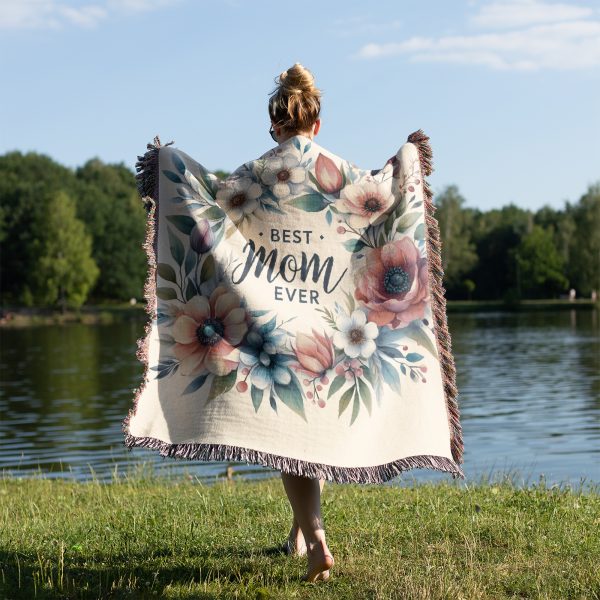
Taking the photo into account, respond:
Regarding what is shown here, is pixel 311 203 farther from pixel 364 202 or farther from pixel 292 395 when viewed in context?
pixel 292 395

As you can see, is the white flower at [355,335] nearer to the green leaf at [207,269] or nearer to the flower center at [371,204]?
the flower center at [371,204]

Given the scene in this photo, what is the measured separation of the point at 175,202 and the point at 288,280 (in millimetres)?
703

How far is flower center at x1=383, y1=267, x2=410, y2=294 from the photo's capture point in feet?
16.4

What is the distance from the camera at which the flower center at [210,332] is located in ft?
15.9

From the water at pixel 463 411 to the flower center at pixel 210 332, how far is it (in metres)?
4.26

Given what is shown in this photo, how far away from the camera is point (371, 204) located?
501 centimetres

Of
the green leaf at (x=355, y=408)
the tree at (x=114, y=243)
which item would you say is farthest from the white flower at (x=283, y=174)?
the tree at (x=114, y=243)

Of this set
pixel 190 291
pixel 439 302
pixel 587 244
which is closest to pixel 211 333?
pixel 190 291

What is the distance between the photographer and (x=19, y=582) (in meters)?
4.78

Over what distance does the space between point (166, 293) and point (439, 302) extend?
53.4 inches

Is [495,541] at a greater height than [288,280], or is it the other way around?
[288,280]

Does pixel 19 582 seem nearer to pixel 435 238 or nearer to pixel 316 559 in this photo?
pixel 316 559

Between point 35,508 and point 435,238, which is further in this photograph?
point 35,508

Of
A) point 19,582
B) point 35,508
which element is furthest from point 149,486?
point 19,582
